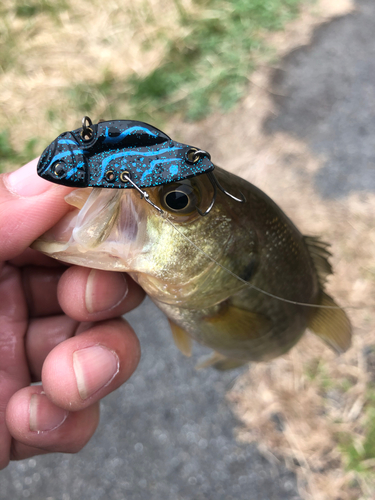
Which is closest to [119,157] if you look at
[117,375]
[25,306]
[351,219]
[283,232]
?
[283,232]

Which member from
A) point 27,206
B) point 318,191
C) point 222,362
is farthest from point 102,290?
point 318,191

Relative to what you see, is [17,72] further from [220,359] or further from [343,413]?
[343,413]

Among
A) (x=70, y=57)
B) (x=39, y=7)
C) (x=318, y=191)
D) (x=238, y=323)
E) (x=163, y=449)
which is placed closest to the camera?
(x=238, y=323)

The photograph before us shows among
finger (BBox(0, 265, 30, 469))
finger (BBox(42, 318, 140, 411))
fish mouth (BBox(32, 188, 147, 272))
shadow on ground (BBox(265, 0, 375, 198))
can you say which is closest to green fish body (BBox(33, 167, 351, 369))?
A: fish mouth (BBox(32, 188, 147, 272))

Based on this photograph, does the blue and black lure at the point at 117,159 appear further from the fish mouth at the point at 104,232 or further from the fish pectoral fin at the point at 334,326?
the fish pectoral fin at the point at 334,326

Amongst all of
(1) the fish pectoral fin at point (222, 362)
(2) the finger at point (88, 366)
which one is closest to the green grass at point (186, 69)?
(1) the fish pectoral fin at point (222, 362)

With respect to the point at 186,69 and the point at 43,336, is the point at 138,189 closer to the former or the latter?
the point at 43,336
